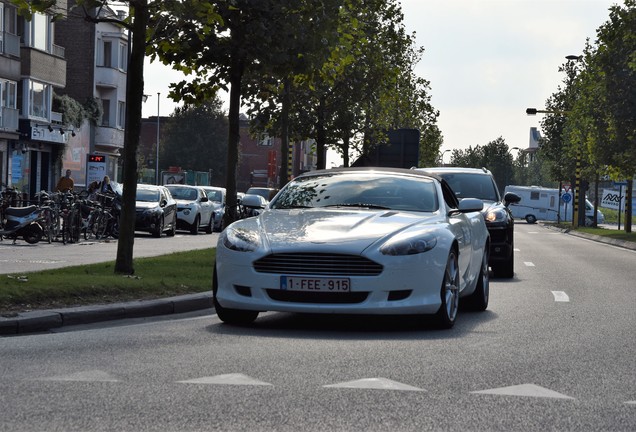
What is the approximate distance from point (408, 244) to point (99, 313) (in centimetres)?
296

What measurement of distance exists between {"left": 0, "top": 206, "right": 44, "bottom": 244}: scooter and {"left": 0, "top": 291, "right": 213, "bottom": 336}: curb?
14667 millimetres

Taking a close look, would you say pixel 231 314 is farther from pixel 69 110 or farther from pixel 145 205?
pixel 69 110

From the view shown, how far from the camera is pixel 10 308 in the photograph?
11391mm

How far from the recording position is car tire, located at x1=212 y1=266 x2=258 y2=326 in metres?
11.4

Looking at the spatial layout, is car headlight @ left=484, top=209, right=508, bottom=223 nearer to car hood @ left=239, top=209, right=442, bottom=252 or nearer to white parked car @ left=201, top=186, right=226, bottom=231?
car hood @ left=239, top=209, right=442, bottom=252

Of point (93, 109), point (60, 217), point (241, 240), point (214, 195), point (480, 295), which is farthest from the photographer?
point (93, 109)

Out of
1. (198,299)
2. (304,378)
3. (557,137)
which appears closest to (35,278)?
(198,299)

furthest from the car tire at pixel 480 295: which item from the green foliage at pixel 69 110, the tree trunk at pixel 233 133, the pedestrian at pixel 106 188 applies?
the green foliage at pixel 69 110

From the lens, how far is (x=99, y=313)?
1177 centimetres

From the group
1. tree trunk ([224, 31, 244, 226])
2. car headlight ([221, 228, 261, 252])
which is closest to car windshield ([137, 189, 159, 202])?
tree trunk ([224, 31, 244, 226])

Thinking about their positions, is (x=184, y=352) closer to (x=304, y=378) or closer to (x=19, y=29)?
(x=304, y=378)

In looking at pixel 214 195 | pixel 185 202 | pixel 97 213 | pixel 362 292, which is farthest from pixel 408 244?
pixel 214 195

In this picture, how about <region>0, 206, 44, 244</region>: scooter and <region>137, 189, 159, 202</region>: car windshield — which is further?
<region>137, 189, 159, 202</region>: car windshield

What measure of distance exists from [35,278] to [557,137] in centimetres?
7210
